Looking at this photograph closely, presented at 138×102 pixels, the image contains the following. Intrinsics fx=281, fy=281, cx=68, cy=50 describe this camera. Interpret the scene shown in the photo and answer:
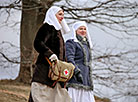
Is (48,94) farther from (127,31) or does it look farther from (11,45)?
(127,31)

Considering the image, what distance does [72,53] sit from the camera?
445cm

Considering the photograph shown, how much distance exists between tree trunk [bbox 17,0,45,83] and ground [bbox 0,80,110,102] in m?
0.39

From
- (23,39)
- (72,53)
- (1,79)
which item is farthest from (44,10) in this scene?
(72,53)

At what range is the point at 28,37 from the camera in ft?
32.1

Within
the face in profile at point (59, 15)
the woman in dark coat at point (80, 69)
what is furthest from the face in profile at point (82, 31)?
the face in profile at point (59, 15)

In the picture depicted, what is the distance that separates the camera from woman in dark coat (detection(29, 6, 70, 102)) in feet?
12.4

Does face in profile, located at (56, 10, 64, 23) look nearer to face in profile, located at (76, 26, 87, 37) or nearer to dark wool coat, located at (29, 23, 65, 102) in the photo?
dark wool coat, located at (29, 23, 65, 102)

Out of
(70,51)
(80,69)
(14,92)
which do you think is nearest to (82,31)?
(70,51)

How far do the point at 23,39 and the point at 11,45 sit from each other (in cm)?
51

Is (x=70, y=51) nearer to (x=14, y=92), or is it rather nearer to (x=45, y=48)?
(x=45, y=48)

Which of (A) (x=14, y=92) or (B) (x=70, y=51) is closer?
(B) (x=70, y=51)

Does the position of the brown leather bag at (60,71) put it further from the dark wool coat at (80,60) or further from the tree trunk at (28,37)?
the tree trunk at (28,37)

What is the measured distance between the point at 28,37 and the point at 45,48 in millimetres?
6126

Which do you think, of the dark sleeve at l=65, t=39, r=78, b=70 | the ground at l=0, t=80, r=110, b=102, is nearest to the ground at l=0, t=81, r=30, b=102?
the ground at l=0, t=80, r=110, b=102
